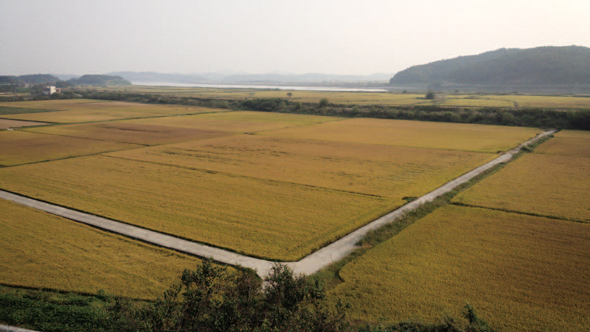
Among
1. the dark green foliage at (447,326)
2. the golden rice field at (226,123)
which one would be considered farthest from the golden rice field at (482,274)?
the golden rice field at (226,123)

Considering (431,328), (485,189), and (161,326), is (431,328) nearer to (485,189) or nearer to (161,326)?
(161,326)

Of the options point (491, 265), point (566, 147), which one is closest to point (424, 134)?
point (566, 147)

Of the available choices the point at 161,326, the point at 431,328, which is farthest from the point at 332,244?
the point at 161,326

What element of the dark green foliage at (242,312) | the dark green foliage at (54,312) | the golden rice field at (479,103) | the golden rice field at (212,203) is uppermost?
the golden rice field at (479,103)

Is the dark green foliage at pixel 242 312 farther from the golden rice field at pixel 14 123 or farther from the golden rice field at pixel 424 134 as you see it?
the golden rice field at pixel 14 123

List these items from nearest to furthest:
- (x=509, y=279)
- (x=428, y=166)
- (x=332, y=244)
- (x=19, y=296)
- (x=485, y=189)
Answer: (x=19, y=296), (x=509, y=279), (x=332, y=244), (x=485, y=189), (x=428, y=166)
